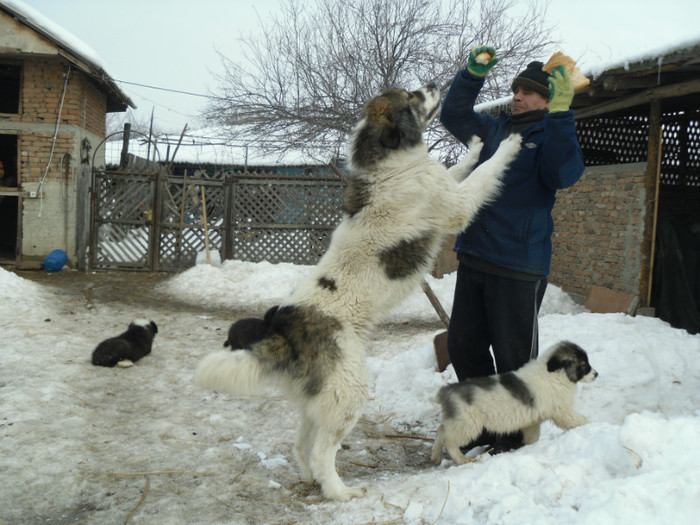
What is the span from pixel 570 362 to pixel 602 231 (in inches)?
234

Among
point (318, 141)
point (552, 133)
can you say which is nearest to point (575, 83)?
point (552, 133)

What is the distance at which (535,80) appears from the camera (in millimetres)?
3506

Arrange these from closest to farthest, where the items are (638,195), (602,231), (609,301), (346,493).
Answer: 1. (346,493)
2. (638,195)
3. (609,301)
4. (602,231)

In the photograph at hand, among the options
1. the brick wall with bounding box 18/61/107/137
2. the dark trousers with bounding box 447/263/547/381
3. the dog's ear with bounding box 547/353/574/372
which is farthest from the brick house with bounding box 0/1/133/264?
the dog's ear with bounding box 547/353/574/372

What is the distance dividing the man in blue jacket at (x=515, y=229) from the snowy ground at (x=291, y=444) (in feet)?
2.55

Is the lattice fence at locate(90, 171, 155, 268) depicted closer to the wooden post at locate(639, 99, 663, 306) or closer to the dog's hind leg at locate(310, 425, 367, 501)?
the wooden post at locate(639, 99, 663, 306)

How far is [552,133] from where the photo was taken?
3.12 m

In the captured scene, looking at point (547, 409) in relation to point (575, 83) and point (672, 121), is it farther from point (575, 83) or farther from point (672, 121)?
point (672, 121)

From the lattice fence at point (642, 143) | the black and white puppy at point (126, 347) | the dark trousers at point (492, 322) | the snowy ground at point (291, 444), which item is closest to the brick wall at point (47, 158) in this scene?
the snowy ground at point (291, 444)

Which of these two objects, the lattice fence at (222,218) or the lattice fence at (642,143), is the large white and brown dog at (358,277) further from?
the lattice fence at (222,218)

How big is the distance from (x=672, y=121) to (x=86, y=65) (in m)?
12.8

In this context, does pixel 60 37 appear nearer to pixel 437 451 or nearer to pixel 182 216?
pixel 182 216

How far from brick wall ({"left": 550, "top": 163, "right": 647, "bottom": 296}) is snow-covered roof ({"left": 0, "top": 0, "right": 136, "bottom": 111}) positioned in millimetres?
11368

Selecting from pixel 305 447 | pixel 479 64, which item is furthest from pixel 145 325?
pixel 479 64
